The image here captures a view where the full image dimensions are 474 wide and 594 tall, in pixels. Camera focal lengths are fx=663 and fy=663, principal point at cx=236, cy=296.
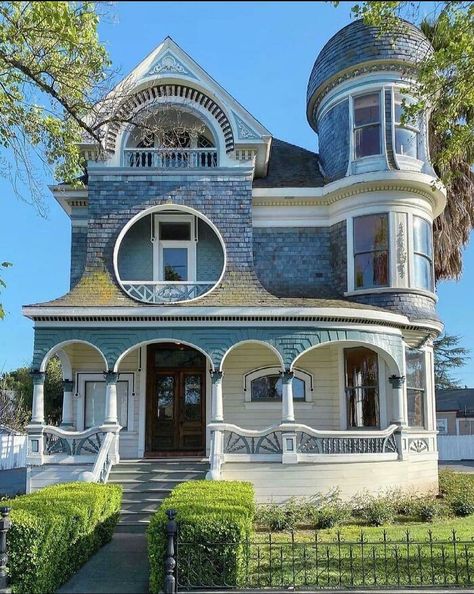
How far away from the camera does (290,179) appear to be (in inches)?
739

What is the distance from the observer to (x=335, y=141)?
18609 millimetres

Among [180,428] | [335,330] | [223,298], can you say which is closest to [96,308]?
[223,298]

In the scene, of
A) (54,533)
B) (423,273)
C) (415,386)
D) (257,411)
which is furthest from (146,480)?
(423,273)

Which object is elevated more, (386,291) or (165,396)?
(386,291)

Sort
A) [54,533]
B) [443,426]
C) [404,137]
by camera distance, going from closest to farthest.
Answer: [54,533], [404,137], [443,426]

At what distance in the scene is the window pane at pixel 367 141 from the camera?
17.7 m

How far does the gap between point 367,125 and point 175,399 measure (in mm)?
8939

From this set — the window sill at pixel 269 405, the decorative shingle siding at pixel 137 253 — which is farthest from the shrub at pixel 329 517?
the decorative shingle siding at pixel 137 253

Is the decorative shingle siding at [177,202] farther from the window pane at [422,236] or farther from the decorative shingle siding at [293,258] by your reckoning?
the window pane at [422,236]

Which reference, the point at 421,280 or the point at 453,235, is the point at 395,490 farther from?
the point at 453,235

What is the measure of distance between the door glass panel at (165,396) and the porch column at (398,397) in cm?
572

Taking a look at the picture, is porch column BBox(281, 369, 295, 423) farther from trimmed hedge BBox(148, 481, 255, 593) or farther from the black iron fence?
trimmed hedge BBox(148, 481, 255, 593)

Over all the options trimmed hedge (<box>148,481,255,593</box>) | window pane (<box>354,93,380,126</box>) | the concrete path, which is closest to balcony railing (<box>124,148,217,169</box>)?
window pane (<box>354,93,380,126</box>)

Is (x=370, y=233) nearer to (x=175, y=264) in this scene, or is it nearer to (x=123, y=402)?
(x=175, y=264)
